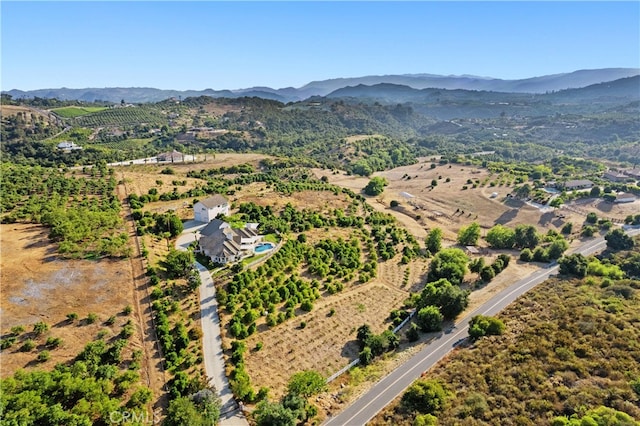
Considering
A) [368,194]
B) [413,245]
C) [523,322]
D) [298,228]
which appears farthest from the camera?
[368,194]

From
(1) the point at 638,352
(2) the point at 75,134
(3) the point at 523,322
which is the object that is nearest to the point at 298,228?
(3) the point at 523,322

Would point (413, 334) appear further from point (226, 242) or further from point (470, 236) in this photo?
point (470, 236)

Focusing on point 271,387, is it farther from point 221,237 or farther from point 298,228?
point 298,228

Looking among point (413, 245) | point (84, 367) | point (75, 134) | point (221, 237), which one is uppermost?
point (75, 134)

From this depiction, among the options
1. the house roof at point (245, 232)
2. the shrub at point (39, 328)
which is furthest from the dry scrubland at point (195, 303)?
the house roof at point (245, 232)

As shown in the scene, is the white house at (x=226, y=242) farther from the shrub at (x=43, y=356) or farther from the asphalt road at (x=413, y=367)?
the asphalt road at (x=413, y=367)
